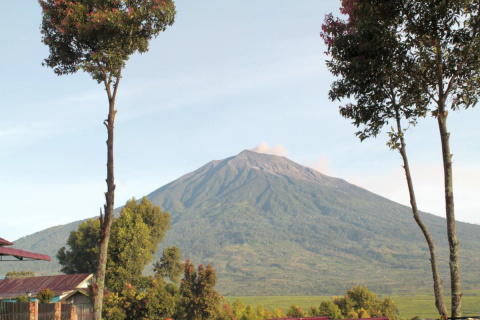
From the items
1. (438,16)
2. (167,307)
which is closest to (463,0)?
(438,16)

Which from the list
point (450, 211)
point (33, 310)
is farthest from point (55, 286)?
point (450, 211)

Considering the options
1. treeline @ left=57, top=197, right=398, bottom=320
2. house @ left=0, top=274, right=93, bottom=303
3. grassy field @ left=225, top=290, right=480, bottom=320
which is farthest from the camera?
grassy field @ left=225, top=290, right=480, bottom=320

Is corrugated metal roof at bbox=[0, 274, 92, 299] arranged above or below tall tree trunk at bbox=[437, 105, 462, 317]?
below

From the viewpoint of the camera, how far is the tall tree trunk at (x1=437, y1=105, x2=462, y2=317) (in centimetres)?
1479

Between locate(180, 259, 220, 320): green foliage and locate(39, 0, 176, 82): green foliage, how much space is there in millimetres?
33408

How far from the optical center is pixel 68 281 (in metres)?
43.9

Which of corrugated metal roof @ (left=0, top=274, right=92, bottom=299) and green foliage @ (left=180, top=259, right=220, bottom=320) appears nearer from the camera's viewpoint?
corrugated metal roof @ (left=0, top=274, right=92, bottom=299)

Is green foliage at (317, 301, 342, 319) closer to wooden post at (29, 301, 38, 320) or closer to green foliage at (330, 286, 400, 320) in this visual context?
green foliage at (330, 286, 400, 320)

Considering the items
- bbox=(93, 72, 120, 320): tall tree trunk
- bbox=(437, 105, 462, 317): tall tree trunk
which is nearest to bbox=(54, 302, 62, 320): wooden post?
bbox=(93, 72, 120, 320): tall tree trunk

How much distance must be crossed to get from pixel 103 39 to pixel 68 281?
31.4 meters

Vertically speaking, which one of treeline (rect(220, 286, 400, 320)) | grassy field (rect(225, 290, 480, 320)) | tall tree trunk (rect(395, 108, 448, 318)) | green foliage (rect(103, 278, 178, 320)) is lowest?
grassy field (rect(225, 290, 480, 320))

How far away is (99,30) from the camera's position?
17.8 meters

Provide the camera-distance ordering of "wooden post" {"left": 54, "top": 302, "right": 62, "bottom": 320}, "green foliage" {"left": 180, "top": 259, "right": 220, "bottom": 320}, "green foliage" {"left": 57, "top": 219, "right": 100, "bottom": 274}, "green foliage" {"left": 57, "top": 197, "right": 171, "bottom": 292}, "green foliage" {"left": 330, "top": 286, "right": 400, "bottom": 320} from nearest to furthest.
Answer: "wooden post" {"left": 54, "top": 302, "right": 62, "bottom": 320} < "green foliage" {"left": 180, "top": 259, "right": 220, "bottom": 320} < "green foliage" {"left": 57, "top": 197, "right": 171, "bottom": 292} < "green foliage" {"left": 57, "top": 219, "right": 100, "bottom": 274} < "green foliage" {"left": 330, "top": 286, "right": 400, "bottom": 320}

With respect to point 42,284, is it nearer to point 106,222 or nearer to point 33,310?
point 33,310
